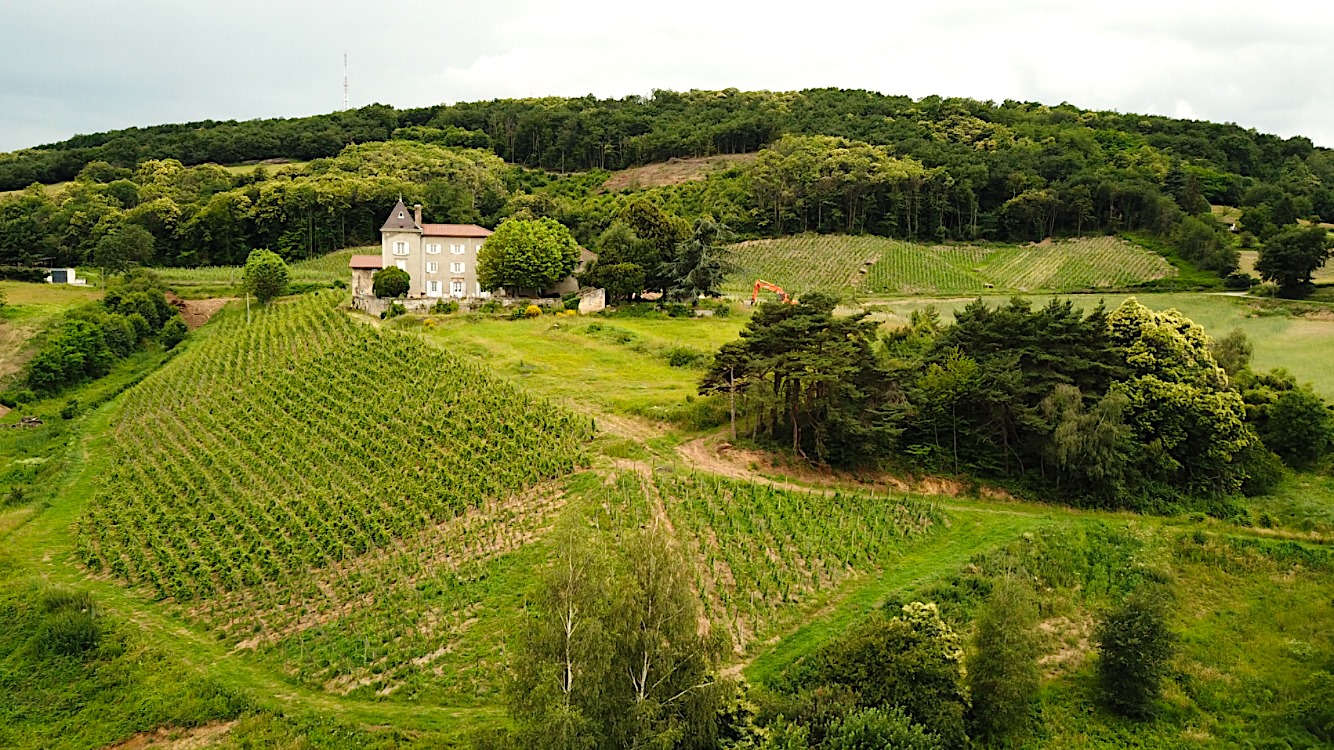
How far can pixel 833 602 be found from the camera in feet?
72.6

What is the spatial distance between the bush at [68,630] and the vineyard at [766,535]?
13.6 m

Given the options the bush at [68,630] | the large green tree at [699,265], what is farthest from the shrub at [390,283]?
the bush at [68,630]

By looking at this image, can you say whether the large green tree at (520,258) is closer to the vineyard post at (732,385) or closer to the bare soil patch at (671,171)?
the vineyard post at (732,385)

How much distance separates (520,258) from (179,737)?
130ft

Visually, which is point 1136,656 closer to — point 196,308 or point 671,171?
point 196,308

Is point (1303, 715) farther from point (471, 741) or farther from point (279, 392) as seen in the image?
point (279, 392)

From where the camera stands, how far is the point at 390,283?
53.2 metres

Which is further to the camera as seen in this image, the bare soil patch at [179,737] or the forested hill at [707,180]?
the forested hill at [707,180]

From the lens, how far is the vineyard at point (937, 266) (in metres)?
69.5

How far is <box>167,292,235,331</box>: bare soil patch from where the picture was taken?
5484cm

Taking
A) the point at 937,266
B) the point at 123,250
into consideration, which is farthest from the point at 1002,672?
the point at 123,250

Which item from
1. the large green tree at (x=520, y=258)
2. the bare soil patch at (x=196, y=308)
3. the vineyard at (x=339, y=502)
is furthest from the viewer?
the bare soil patch at (x=196, y=308)

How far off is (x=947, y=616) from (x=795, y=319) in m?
13.7

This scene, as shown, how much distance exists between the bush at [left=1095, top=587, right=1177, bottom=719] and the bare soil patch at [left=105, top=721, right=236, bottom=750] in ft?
63.6
